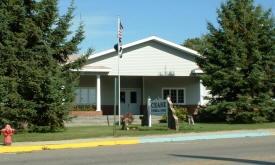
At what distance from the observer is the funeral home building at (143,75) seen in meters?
26.1

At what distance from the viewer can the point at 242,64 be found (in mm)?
22344

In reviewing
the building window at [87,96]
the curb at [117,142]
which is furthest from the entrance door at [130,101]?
the curb at [117,142]

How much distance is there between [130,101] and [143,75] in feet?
12.4

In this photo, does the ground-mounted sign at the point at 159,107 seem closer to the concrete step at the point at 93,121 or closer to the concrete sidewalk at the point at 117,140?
the concrete sidewalk at the point at 117,140

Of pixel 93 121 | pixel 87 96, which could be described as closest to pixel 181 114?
pixel 93 121

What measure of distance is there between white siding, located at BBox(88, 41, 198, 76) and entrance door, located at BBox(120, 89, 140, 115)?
356 centimetres

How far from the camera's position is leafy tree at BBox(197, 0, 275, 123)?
22000mm

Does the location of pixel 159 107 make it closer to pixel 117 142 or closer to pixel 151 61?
pixel 117 142

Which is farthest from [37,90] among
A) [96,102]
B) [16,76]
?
[96,102]

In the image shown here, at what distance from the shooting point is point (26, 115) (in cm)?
1708

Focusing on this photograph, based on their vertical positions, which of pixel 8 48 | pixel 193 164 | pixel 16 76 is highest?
pixel 8 48

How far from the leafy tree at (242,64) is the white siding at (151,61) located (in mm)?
3892

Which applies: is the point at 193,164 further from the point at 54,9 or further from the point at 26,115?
the point at 54,9

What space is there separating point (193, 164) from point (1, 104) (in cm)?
1112
